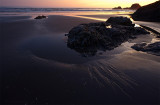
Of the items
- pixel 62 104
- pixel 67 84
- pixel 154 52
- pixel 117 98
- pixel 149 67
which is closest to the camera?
pixel 62 104

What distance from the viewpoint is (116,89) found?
2688 mm

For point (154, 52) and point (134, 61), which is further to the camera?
point (154, 52)

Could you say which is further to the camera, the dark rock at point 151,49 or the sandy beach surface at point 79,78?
the dark rock at point 151,49

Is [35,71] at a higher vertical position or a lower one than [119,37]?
lower

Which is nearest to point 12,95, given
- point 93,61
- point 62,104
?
point 62,104

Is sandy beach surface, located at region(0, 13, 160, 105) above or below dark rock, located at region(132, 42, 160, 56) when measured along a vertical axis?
below

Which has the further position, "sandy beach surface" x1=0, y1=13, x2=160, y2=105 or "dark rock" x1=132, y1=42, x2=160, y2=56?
"dark rock" x1=132, y1=42, x2=160, y2=56

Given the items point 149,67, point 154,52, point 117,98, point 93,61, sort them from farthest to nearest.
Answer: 1. point 154,52
2. point 93,61
3. point 149,67
4. point 117,98

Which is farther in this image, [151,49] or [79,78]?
[151,49]

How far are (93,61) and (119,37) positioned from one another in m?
3.56

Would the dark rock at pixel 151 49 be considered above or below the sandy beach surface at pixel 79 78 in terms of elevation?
above

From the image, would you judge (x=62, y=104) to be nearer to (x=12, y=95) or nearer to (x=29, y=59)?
(x=12, y=95)

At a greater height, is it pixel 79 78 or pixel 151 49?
pixel 151 49

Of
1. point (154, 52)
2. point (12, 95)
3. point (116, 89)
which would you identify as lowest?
point (12, 95)
